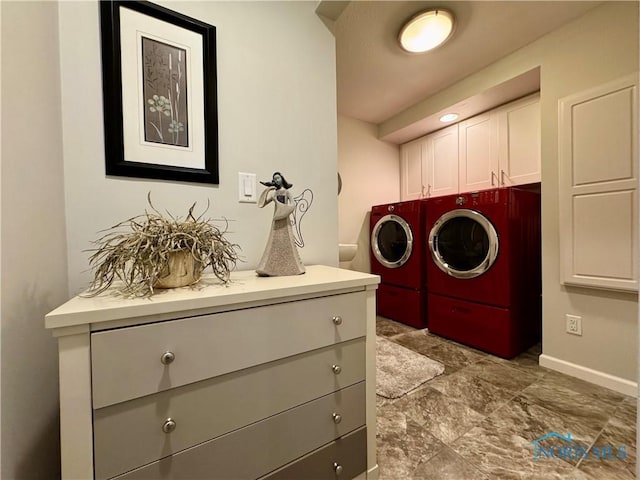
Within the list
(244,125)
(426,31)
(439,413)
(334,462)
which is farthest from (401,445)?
(426,31)

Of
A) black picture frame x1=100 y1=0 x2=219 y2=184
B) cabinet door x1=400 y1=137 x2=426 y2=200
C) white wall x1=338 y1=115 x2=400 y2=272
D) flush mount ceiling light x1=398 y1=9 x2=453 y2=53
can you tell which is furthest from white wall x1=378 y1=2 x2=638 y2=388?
black picture frame x1=100 y1=0 x2=219 y2=184

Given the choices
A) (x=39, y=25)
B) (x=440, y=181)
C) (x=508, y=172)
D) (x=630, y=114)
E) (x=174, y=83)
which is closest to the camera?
(x=39, y=25)

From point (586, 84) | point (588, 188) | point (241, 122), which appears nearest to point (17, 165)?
point (241, 122)

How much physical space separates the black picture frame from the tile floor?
1.42m

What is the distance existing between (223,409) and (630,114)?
7.70 feet

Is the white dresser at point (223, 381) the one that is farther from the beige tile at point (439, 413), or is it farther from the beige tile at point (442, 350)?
the beige tile at point (442, 350)

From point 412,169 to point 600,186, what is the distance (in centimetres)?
178

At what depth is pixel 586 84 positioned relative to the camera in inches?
60.0

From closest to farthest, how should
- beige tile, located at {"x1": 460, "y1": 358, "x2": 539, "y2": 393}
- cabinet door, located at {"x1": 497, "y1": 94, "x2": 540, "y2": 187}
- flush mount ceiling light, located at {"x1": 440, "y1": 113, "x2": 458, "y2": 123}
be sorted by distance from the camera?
beige tile, located at {"x1": 460, "y1": 358, "x2": 539, "y2": 393} → cabinet door, located at {"x1": 497, "y1": 94, "x2": 540, "y2": 187} → flush mount ceiling light, located at {"x1": 440, "y1": 113, "x2": 458, "y2": 123}

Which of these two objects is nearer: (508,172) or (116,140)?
(116,140)

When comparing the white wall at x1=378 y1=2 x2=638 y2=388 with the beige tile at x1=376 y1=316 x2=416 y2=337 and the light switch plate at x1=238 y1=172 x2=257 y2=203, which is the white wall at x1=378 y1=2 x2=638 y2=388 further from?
the light switch plate at x1=238 y1=172 x2=257 y2=203

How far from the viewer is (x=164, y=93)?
3.00 ft

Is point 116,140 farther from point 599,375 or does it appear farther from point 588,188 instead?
point 599,375

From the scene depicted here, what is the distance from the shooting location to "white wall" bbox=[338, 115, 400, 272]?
287cm
